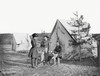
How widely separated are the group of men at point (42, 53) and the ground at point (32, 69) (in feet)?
0.30

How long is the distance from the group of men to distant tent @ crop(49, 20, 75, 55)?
71 mm

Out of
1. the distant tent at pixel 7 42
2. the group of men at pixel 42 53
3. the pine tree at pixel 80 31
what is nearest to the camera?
the pine tree at pixel 80 31

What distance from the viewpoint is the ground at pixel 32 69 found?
3.91 metres

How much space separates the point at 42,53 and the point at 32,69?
0.35 metres

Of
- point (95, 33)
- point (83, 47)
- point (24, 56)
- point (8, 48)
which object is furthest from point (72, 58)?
point (8, 48)

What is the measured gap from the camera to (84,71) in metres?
3.91

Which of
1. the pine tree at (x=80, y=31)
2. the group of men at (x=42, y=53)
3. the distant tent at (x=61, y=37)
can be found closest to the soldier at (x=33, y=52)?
the group of men at (x=42, y=53)

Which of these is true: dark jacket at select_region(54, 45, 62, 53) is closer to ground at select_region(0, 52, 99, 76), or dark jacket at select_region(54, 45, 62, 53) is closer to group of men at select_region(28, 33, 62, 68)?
group of men at select_region(28, 33, 62, 68)

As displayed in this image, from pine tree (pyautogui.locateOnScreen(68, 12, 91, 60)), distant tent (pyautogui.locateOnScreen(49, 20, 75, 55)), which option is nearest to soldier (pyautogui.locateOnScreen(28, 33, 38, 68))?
distant tent (pyautogui.locateOnScreen(49, 20, 75, 55))

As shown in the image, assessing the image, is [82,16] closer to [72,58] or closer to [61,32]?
[61,32]

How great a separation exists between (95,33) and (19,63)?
1.47m

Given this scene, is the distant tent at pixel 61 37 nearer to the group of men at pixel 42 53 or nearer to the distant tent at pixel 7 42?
the group of men at pixel 42 53

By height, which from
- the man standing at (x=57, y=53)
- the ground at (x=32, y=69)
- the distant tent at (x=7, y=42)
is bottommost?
the ground at (x=32, y=69)

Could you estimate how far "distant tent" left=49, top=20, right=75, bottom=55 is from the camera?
12.9 feet
